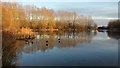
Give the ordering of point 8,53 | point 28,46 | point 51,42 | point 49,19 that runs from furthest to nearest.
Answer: point 49,19
point 51,42
point 28,46
point 8,53

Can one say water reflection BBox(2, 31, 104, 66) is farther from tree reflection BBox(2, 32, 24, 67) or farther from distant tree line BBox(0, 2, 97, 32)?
distant tree line BBox(0, 2, 97, 32)

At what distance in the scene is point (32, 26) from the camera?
32.3m

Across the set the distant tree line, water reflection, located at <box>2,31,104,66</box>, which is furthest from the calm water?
the distant tree line

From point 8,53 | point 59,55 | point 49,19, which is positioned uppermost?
point 49,19

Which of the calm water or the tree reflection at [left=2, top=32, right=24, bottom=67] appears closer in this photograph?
the tree reflection at [left=2, top=32, right=24, bottom=67]

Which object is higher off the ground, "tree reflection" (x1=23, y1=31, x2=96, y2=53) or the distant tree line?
the distant tree line

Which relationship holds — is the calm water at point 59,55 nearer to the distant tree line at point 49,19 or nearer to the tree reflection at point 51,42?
the tree reflection at point 51,42

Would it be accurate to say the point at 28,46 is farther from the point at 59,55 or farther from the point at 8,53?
the point at 8,53

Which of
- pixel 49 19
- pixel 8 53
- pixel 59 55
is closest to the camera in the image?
pixel 8 53

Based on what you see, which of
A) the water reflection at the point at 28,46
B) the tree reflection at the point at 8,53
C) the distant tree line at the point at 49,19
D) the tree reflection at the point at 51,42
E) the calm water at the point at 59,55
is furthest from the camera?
the distant tree line at the point at 49,19

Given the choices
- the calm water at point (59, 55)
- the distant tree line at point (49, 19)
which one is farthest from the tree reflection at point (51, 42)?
the distant tree line at point (49, 19)

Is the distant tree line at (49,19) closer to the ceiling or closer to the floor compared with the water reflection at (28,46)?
closer to the ceiling


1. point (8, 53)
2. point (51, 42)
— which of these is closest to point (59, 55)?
point (8, 53)

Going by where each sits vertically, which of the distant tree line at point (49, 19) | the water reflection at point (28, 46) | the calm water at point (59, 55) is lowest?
the calm water at point (59, 55)
